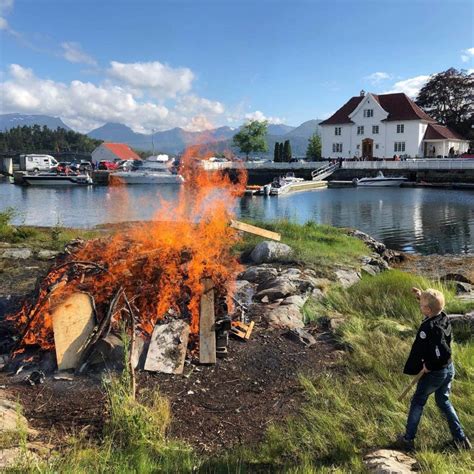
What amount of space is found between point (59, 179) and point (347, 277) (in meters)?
57.6

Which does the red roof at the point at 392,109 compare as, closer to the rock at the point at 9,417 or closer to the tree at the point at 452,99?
the tree at the point at 452,99

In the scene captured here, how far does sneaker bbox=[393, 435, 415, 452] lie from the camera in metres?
4.35

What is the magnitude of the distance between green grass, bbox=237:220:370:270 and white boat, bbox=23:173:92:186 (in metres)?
49.3

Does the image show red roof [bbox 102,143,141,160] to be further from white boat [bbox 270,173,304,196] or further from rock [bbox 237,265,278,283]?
rock [bbox 237,265,278,283]

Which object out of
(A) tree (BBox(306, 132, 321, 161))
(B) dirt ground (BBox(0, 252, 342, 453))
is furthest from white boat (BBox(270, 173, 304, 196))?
(B) dirt ground (BBox(0, 252, 342, 453))

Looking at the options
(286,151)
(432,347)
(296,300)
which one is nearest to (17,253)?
(296,300)

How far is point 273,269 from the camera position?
38.3 feet

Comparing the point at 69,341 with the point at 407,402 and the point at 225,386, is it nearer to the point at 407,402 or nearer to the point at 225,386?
the point at 225,386

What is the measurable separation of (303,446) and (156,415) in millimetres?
1543

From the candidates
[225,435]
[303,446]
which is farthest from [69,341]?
[303,446]

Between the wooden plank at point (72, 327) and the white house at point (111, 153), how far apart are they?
95748 millimetres

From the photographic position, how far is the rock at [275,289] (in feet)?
31.2

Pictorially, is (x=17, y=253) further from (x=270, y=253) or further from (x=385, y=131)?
(x=385, y=131)

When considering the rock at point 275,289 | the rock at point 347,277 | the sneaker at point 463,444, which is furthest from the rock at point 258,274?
the sneaker at point 463,444
